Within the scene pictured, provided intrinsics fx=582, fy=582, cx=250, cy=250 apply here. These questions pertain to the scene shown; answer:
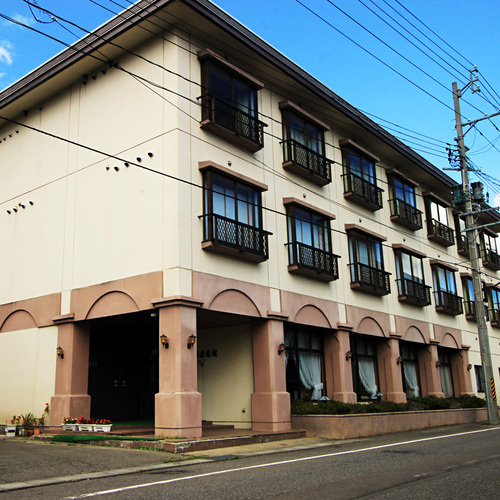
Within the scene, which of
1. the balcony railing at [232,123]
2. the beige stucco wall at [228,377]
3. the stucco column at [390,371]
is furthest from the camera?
the stucco column at [390,371]

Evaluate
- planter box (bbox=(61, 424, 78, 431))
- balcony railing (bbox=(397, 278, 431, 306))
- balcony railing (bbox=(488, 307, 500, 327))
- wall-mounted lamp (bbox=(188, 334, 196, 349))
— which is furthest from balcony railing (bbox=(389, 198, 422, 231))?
planter box (bbox=(61, 424, 78, 431))

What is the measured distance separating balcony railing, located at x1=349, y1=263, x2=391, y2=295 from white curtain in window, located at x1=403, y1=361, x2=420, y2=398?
522 cm

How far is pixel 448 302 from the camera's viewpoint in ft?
106

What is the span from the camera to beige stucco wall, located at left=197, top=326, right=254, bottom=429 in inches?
778

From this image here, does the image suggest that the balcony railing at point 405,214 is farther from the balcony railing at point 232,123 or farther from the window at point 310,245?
the balcony railing at point 232,123

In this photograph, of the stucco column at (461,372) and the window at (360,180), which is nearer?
the window at (360,180)

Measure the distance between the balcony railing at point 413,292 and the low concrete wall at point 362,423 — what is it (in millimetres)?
Result: 6073

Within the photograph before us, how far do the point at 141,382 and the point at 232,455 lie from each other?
10.3 meters

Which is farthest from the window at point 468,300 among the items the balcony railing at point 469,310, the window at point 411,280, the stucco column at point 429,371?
the window at point 411,280

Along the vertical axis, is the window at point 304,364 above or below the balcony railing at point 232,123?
below

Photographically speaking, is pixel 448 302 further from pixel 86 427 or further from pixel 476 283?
pixel 86 427

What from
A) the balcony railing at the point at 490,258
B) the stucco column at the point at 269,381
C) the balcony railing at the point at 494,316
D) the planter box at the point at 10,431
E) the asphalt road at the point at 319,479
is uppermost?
the balcony railing at the point at 490,258

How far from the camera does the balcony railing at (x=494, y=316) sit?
121 feet

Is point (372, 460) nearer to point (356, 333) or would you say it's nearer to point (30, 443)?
point (30, 443)
